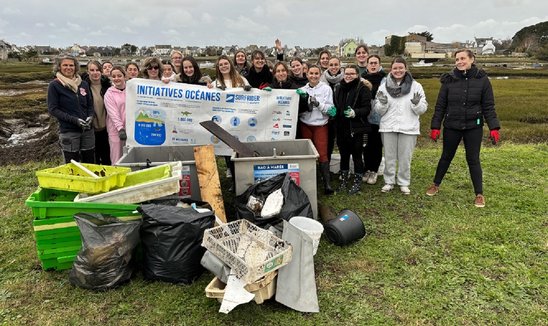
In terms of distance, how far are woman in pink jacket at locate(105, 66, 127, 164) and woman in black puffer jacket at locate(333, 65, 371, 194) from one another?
300cm

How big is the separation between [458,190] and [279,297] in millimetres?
3884

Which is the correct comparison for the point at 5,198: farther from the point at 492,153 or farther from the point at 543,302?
the point at 492,153

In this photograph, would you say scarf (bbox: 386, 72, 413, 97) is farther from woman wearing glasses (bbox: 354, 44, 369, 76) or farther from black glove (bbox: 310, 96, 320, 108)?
black glove (bbox: 310, 96, 320, 108)

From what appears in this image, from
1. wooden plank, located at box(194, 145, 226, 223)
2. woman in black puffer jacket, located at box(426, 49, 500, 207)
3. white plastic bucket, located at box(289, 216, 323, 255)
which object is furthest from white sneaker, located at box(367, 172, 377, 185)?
wooden plank, located at box(194, 145, 226, 223)

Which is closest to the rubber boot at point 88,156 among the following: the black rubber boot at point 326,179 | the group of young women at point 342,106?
the group of young women at point 342,106

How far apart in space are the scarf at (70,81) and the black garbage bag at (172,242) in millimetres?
2262

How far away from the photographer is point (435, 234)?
4.37 metres

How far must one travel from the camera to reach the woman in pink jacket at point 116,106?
5.18 meters

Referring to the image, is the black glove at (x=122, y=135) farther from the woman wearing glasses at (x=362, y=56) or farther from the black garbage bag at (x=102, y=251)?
the woman wearing glasses at (x=362, y=56)

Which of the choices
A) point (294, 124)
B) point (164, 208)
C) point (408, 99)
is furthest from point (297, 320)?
point (408, 99)

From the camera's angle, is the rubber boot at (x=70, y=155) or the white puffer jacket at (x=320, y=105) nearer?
the rubber boot at (x=70, y=155)

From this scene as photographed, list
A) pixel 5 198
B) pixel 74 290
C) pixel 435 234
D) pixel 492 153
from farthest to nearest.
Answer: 1. pixel 492 153
2. pixel 5 198
3. pixel 435 234
4. pixel 74 290

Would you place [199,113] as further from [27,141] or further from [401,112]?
[27,141]

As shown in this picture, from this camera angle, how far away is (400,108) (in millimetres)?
5141
